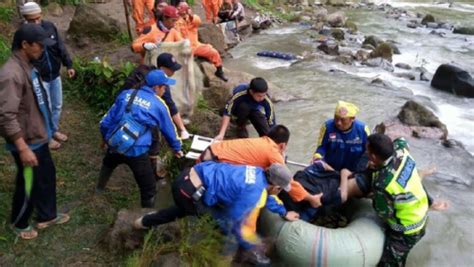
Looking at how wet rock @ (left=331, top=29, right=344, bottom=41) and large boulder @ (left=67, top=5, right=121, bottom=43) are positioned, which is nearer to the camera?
large boulder @ (left=67, top=5, right=121, bottom=43)

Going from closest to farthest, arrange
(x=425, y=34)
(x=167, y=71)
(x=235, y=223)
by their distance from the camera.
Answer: (x=235, y=223), (x=167, y=71), (x=425, y=34)

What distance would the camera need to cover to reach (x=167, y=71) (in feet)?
15.8

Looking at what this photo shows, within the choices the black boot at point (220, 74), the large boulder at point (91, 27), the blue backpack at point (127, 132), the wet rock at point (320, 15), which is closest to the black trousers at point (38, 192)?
the blue backpack at point (127, 132)

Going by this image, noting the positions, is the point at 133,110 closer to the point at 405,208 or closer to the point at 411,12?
the point at 405,208

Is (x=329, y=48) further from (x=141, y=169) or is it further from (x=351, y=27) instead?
(x=141, y=169)

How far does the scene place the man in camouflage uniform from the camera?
3.81 metres

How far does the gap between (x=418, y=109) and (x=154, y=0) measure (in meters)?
5.89

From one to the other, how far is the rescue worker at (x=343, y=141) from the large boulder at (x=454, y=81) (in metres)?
7.14

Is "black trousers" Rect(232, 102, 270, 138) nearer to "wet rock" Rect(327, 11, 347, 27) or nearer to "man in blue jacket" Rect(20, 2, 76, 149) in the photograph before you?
"man in blue jacket" Rect(20, 2, 76, 149)

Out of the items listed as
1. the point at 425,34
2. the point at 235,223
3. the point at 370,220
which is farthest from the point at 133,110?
the point at 425,34

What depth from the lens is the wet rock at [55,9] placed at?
12088mm

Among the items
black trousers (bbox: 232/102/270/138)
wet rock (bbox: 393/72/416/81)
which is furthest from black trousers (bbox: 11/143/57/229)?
wet rock (bbox: 393/72/416/81)

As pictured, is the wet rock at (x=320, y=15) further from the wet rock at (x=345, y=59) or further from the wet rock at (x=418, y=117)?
the wet rock at (x=418, y=117)

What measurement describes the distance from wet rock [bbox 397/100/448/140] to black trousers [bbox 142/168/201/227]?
5.92m
